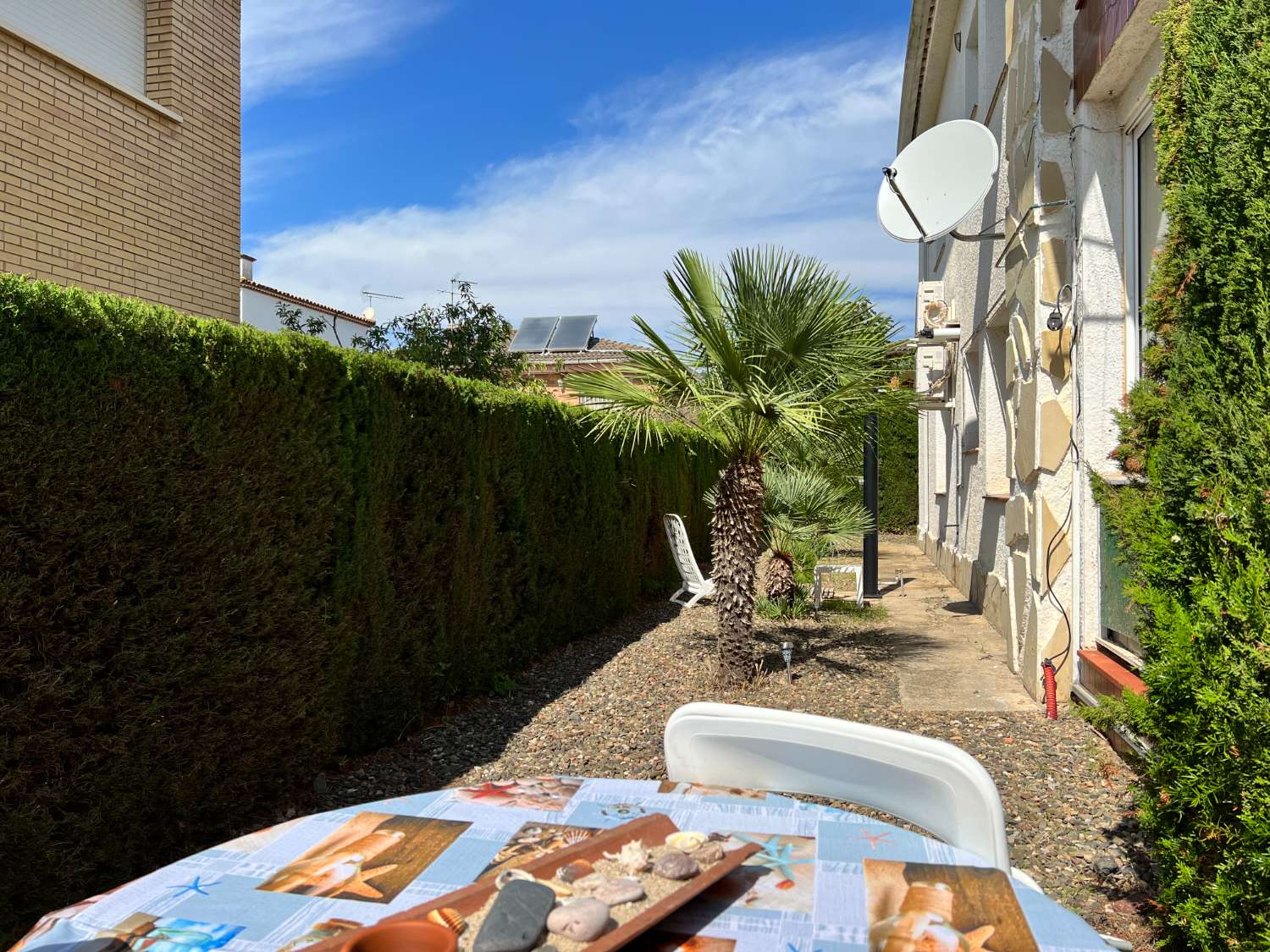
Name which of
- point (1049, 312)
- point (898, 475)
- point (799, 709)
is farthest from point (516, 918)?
point (898, 475)

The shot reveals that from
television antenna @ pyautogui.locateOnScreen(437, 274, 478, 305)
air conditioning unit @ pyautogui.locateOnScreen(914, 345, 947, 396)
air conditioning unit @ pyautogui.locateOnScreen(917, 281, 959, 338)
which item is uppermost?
television antenna @ pyautogui.locateOnScreen(437, 274, 478, 305)

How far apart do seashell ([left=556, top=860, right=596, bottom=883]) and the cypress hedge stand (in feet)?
4.48

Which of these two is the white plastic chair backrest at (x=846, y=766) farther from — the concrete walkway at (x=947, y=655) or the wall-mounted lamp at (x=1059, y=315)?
the wall-mounted lamp at (x=1059, y=315)

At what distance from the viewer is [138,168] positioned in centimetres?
789

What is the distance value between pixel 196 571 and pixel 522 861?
2.34 m

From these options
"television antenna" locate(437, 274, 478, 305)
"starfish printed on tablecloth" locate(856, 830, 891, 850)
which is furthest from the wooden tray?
"television antenna" locate(437, 274, 478, 305)

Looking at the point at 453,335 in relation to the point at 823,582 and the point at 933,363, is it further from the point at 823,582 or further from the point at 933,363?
the point at 933,363

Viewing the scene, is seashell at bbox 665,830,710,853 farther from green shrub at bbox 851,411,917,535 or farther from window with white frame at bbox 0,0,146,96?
green shrub at bbox 851,411,917,535

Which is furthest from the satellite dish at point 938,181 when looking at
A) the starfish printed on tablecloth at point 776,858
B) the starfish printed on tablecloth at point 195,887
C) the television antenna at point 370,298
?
the television antenna at point 370,298

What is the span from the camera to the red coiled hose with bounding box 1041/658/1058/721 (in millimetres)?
4773

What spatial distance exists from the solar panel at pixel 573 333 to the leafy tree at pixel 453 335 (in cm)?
759

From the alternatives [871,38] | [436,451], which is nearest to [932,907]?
[436,451]

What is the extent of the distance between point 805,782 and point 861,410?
4.43m

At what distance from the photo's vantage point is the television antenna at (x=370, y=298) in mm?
24750
